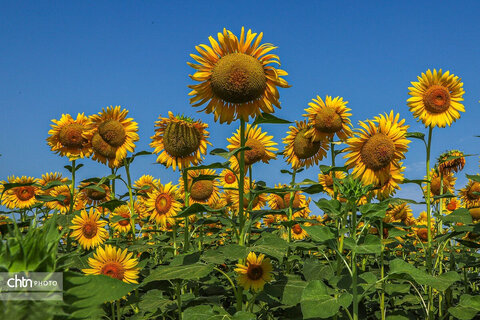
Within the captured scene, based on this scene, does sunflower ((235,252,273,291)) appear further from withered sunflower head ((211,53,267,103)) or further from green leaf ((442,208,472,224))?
green leaf ((442,208,472,224))

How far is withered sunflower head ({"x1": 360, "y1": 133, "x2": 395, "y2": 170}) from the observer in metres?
4.02

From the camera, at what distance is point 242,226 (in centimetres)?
300

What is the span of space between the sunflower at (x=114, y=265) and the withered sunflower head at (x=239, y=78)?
67.3 inches

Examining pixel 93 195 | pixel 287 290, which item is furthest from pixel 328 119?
pixel 93 195

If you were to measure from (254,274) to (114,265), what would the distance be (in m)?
1.25

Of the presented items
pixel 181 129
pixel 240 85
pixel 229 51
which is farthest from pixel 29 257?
pixel 181 129

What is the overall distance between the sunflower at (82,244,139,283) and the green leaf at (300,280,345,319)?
1.72 metres

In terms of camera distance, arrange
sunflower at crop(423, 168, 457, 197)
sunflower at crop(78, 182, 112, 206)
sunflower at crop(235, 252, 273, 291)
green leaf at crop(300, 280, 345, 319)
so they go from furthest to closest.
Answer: sunflower at crop(423, 168, 457, 197)
sunflower at crop(78, 182, 112, 206)
sunflower at crop(235, 252, 273, 291)
green leaf at crop(300, 280, 345, 319)

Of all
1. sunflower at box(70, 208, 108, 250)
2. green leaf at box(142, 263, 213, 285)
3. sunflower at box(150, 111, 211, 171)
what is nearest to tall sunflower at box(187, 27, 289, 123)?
sunflower at box(150, 111, 211, 171)

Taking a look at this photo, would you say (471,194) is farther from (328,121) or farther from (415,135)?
(328,121)

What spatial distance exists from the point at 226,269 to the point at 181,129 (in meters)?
2.52

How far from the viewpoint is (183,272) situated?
2.68 m

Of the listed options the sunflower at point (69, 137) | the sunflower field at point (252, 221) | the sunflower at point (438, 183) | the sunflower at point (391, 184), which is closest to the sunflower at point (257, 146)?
the sunflower field at point (252, 221)

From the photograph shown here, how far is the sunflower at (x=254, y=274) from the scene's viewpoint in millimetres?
3297
